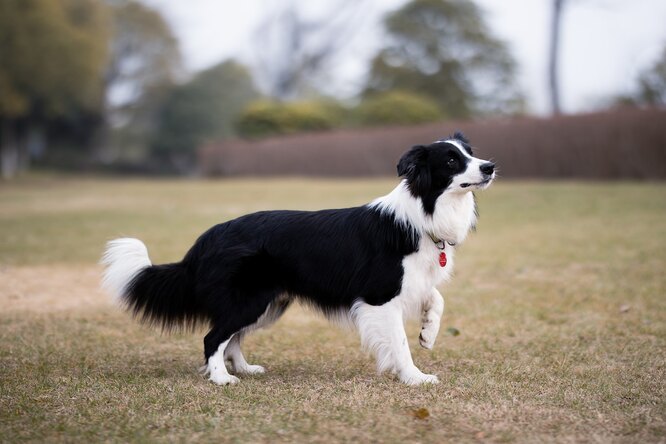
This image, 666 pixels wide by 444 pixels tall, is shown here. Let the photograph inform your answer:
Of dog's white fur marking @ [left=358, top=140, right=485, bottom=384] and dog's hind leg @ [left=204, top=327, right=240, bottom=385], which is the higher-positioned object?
dog's white fur marking @ [left=358, top=140, right=485, bottom=384]

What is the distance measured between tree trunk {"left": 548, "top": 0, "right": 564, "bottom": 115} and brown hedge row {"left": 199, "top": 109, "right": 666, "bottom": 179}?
22.0 feet

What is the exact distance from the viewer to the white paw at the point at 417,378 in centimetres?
477

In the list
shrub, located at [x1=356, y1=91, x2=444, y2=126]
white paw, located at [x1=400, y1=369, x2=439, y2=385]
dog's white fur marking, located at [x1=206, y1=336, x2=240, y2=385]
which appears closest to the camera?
white paw, located at [x1=400, y1=369, x2=439, y2=385]

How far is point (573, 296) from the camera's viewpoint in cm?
813

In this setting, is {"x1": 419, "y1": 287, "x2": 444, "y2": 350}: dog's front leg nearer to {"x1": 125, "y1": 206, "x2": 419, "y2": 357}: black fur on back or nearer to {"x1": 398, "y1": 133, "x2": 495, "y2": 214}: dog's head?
{"x1": 125, "y1": 206, "x2": 419, "y2": 357}: black fur on back

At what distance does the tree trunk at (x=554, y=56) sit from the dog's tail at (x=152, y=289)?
2735 centimetres

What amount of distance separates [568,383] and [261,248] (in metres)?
2.35

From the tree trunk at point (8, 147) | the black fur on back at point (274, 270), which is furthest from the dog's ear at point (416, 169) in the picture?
the tree trunk at point (8, 147)

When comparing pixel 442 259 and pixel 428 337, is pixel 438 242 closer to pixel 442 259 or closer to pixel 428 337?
pixel 442 259

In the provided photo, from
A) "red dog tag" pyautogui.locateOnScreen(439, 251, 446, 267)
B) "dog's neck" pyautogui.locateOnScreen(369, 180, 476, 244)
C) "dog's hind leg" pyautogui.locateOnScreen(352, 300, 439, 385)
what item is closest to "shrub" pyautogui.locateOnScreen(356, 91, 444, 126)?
"dog's neck" pyautogui.locateOnScreen(369, 180, 476, 244)

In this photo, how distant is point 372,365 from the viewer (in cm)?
549

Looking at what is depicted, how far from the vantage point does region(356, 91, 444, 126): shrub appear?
33.8m

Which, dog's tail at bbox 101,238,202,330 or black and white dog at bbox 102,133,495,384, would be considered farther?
dog's tail at bbox 101,238,202,330

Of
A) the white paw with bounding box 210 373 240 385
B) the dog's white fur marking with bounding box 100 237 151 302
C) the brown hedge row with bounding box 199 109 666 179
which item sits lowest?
the white paw with bounding box 210 373 240 385
